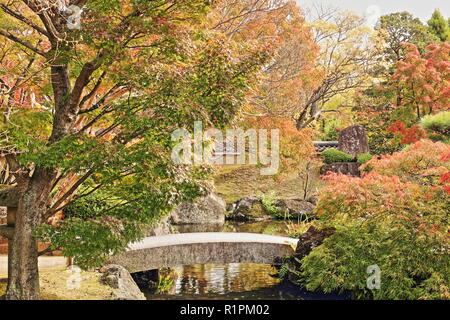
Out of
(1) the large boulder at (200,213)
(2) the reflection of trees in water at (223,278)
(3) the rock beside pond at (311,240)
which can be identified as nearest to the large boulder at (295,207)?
(1) the large boulder at (200,213)

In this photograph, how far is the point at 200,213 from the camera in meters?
15.0

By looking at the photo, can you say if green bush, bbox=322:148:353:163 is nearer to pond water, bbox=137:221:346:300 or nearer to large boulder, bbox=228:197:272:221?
large boulder, bbox=228:197:272:221

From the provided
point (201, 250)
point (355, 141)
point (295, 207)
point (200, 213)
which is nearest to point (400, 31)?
point (355, 141)

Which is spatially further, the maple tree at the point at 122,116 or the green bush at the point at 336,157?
the green bush at the point at 336,157

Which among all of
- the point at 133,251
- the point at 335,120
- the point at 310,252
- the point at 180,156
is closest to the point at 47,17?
the point at 180,156

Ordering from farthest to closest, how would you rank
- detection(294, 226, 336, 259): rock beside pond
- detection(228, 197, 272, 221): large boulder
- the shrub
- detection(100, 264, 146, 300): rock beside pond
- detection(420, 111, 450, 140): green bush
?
detection(228, 197, 272, 221): large boulder < detection(294, 226, 336, 259): rock beside pond < detection(420, 111, 450, 140): green bush < the shrub < detection(100, 264, 146, 300): rock beside pond

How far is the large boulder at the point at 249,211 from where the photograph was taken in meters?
15.8

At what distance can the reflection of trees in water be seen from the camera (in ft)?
27.2

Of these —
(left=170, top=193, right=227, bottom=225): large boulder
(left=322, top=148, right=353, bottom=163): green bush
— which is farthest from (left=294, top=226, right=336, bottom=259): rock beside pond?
(left=322, top=148, right=353, bottom=163): green bush

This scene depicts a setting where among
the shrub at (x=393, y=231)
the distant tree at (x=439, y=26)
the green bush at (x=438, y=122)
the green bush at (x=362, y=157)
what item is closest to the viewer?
the shrub at (x=393, y=231)

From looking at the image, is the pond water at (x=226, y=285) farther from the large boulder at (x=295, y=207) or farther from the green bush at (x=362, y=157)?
the green bush at (x=362, y=157)

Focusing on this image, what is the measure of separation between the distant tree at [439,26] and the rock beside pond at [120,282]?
2695cm

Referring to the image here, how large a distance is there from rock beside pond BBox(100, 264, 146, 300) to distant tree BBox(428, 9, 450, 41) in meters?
26.9
